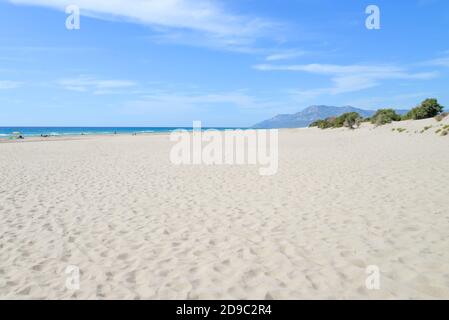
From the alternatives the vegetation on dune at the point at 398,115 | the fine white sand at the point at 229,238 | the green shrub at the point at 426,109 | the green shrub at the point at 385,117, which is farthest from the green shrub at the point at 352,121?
the fine white sand at the point at 229,238

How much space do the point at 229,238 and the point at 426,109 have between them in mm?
48715

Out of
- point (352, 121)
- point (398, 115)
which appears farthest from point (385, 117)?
point (352, 121)

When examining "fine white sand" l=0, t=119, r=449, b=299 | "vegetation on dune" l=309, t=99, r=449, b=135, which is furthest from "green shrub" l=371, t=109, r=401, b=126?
"fine white sand" l=0, t=119, r=449, b=299

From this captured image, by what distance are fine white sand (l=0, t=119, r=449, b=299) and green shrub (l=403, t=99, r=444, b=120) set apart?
132 feet

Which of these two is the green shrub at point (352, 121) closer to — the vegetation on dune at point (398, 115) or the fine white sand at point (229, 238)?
the vegetation on dune at point (398, 115)

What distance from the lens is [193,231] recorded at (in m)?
6.22

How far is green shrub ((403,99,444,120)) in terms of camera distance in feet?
149

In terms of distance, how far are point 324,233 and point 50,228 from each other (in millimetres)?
5180

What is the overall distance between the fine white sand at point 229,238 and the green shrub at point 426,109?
40.2m

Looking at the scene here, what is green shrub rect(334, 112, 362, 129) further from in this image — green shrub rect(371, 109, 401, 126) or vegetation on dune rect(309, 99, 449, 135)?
green shrub rect(371, 109, 401, 126)

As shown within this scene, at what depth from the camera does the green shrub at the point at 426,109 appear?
4528cm

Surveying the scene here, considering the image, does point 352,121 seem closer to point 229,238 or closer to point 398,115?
point 398,115

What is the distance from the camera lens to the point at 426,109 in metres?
45.3
